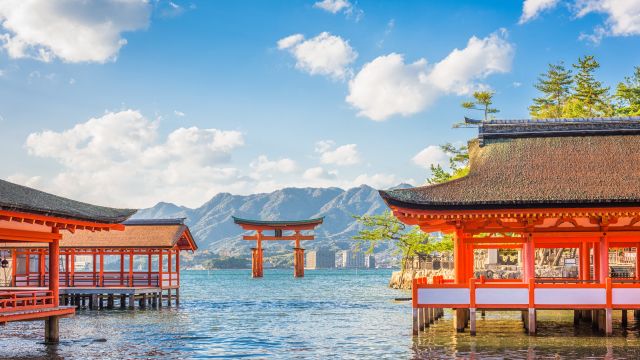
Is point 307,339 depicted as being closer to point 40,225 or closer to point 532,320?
point 532,320

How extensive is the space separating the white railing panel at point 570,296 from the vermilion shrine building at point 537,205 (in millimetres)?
32

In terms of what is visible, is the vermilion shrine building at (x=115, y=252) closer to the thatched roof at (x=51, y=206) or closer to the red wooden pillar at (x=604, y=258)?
the thatched roof at (x=51, y=206)

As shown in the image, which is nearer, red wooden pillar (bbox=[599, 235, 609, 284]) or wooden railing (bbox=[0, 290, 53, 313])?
wooden railing (bbox=[0, 290, 53, 313])

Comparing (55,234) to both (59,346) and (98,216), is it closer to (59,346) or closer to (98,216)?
(98,216)

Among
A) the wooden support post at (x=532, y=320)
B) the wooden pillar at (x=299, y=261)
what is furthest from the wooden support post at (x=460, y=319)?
the wooden pillar at (x=299, y=261)

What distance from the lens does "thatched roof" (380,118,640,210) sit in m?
25.9

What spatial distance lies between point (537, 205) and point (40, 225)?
15846 mm

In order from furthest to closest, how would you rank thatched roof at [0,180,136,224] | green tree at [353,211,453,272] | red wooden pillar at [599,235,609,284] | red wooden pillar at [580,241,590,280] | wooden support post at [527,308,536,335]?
green tree at [353,211,453,272]
red wooden pillar at [580,241,590,280]
red wooden pillar at [599,235,609,284]
wooden support post at [527,308,536,335]
thatched roof at [0,180,136,224]

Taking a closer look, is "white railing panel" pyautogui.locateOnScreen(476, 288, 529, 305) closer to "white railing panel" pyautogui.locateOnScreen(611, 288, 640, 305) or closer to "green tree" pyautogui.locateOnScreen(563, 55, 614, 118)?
"white railing panel" pyautogui.locateOnScreen(611, 288, 640, 305)

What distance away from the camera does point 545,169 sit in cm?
2805

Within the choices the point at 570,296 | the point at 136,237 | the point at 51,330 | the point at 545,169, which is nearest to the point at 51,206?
the point at 51,330

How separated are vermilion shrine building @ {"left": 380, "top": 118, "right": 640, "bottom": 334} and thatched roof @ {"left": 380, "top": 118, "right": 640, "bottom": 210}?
0.03 m

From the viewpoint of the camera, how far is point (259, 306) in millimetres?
53312

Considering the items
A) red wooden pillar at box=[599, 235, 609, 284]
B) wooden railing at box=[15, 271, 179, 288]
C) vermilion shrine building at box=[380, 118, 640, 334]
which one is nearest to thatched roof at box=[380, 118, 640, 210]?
vermilion shrine building at box=[380, 118, 640, 334]
